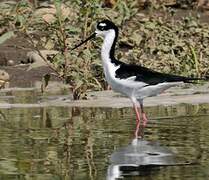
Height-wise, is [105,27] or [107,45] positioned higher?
[105,27]

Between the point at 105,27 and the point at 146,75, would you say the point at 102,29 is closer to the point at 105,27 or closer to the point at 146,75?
the point at 105,27

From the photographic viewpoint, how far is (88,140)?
9641 millimetres

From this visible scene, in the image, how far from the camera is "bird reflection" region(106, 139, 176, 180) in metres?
7.78

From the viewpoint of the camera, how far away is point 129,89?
446 inches

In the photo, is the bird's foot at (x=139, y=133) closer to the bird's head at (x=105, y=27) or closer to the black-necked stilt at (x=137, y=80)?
the black-necked stilt at (x=137, y=80)

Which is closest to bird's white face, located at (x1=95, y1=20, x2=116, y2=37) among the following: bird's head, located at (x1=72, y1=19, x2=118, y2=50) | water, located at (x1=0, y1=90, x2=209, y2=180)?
bird's head, located at (x1=72, y1=19, x2=118, y2=50)

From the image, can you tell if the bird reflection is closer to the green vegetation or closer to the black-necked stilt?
the black-necked stilt

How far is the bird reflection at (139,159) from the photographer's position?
7.78m

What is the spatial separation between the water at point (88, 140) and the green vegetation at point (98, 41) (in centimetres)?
81

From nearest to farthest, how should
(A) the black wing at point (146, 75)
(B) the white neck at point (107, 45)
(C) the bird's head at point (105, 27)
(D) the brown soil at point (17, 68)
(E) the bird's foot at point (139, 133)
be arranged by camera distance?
(E) the bird's foot at point (139, 133)
(A) the black wing at point (146, 75)
(B) the white neck at point (107, 45)
(C) the bird's head at point (105, 27)
(D) the brown soil at point (17, 68)

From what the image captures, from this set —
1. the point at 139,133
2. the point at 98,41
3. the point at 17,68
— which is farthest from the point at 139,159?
the point at 17,68

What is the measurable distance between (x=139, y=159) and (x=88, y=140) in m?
1.27

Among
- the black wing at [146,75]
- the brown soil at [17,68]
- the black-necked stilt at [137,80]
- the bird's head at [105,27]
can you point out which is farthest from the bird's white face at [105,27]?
the brown soil at [17,68]

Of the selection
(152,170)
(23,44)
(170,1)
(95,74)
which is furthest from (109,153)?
(170,1)
